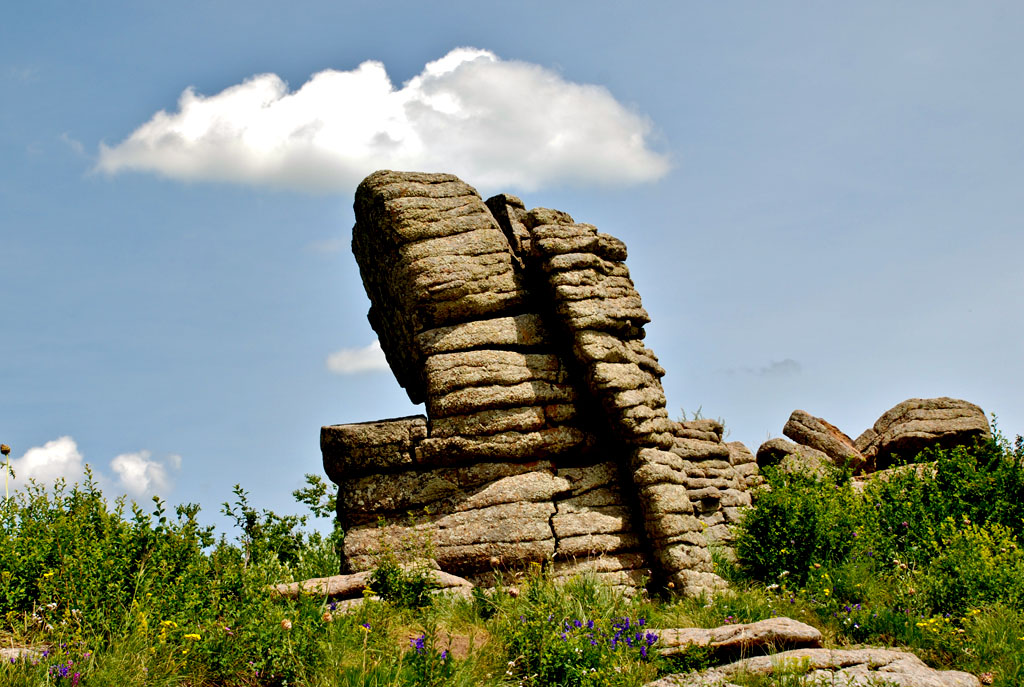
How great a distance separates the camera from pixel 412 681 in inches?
→ 330

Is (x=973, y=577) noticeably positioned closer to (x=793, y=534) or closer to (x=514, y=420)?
(x=793, y=534)

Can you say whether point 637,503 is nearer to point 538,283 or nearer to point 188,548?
point 538,283

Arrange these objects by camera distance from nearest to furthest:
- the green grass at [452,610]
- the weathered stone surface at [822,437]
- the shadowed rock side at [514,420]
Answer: the green grass at [452,610], the shadowed rock side at [514,420], the weathered stone surface at [822,437]

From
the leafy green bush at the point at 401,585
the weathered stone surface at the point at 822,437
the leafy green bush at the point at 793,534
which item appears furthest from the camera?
the weathered stone surface at the point at 822,437

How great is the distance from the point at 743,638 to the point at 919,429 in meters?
12.4

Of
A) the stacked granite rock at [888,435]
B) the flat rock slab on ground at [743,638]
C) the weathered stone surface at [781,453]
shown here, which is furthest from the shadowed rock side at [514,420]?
the stacked granite rock at [888,435]

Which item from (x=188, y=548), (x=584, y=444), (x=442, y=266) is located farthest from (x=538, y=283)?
(x=188, y=548)

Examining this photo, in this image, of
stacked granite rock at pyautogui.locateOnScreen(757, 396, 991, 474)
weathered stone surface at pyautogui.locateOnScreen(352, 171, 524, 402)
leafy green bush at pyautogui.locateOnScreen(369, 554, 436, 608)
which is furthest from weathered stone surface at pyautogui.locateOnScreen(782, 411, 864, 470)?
leafy green bush at pyautogui.locateOnScreen(369, 554, 436, 608)

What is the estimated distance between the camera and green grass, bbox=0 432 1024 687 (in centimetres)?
867

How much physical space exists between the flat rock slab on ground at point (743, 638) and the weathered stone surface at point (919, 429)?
11411 millimetres

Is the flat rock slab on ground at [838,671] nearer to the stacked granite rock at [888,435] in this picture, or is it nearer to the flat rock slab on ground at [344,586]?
the flat rock slab on ground at [344,586]

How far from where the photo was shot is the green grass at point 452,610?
8672mm

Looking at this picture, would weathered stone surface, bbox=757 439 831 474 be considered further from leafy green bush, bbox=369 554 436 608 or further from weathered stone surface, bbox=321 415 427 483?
leafy green bush, bbox=369 554 436 608

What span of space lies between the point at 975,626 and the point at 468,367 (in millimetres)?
7141
